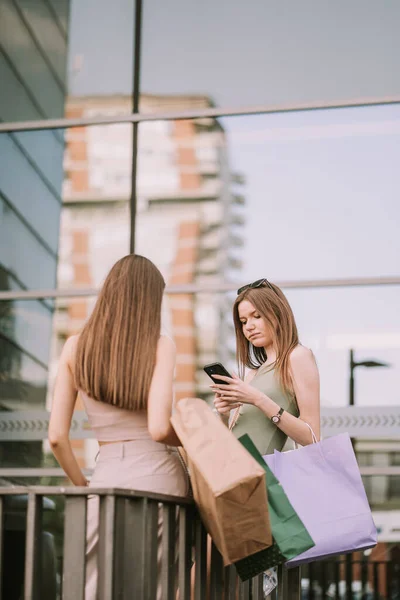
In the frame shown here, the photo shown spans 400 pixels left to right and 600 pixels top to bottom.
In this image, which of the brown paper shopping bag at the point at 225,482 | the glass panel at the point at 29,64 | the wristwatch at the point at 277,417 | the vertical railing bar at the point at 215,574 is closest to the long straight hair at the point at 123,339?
the brown paper shopping bag at the point at 225,482

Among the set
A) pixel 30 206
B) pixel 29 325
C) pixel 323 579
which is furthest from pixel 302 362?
pixel 30 206

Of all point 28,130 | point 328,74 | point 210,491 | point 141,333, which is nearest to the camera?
point 210,491

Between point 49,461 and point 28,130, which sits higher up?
point 28,130

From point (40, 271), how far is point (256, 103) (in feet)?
6.64

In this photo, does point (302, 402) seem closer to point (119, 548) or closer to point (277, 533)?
point (277, 533)

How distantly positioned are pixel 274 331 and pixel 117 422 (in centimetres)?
98

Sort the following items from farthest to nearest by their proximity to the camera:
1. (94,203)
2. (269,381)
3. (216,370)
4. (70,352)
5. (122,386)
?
(94,203) → (269,381) → (216,370) → (70,352) → (122,386)

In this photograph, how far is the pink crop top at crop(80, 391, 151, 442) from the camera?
320 centimetres

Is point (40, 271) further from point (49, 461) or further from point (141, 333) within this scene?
point (141, 333)

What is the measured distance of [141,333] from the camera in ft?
10.4

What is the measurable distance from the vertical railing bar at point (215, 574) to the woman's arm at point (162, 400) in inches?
18.1

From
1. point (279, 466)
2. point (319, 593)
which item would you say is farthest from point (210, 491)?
point (319, 593)

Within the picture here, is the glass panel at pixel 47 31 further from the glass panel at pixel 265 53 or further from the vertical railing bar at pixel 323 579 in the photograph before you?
the vertical railing bar at pixel 323 579

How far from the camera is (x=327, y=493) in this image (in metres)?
3.20
